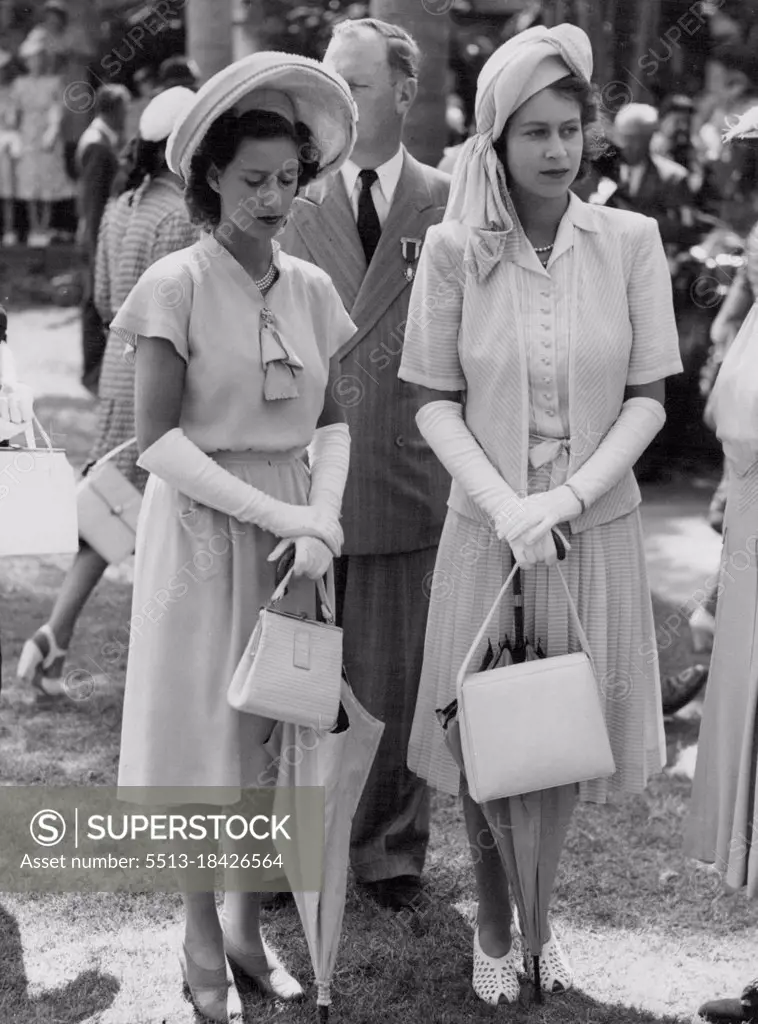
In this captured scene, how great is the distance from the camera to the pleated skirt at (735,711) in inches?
124

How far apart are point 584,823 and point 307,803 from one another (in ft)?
5.23

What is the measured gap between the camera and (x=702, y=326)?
8484 mm

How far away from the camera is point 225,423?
3.09 m

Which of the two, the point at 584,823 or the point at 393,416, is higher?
the point at 393,416

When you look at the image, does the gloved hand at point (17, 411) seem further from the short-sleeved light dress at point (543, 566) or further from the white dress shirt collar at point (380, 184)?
the white dress shirt collar at point (380, 184)

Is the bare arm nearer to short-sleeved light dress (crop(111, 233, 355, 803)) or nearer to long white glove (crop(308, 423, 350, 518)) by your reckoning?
short-sleeved light dress (crop(111, 233, 355, 803))

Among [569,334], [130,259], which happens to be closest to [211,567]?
[569,334]

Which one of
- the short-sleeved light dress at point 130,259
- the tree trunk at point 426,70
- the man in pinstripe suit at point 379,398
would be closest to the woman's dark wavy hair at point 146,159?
the short-sleeved light dress at point 130,259

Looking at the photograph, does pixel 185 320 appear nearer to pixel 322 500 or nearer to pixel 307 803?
pixel 322 500

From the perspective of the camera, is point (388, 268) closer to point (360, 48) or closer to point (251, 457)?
point (360, 48)

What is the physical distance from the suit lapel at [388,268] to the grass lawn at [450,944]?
1552mm

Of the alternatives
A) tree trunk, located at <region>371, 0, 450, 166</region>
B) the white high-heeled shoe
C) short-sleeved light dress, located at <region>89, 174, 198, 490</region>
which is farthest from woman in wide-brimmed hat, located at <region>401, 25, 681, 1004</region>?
the white high-heeled shoe

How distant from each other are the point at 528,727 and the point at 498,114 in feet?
4.40

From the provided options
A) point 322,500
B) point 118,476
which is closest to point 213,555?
point 322,500
